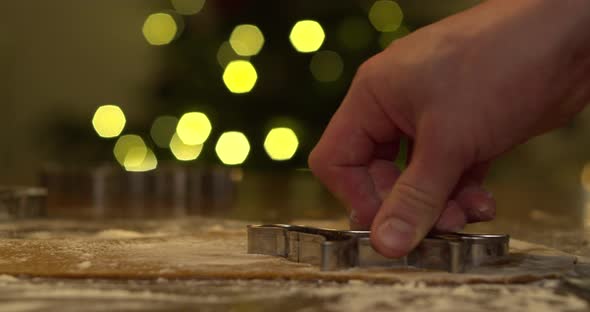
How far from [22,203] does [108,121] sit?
257 centimetres

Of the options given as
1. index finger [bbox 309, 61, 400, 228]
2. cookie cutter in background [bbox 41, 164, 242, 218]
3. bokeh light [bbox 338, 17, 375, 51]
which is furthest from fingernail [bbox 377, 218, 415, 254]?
bokeh light [bbox 338, 17, 375, 51]

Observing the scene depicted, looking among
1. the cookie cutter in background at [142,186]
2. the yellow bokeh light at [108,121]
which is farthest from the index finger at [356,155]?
the yellow bokeh light at [108,121]

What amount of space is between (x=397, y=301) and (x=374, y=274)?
12cm

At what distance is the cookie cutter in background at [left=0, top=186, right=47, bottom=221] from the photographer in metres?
1.71

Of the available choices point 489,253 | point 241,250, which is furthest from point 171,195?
point 489,253

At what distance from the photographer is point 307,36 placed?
3.48 meters

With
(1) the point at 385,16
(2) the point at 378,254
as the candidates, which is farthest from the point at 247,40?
(2) the point at 378,254

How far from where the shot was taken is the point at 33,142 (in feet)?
15.0

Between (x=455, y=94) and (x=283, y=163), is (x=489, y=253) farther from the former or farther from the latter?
(x=283, y=163)

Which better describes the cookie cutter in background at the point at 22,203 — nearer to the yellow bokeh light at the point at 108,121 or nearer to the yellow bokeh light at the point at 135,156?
the yellow bokeh light at the point at 135,156

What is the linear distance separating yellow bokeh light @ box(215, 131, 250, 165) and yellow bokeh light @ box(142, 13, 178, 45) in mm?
480

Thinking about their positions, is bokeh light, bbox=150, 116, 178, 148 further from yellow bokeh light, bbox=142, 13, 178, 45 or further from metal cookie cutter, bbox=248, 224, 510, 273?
metal cookie cutter, bbox=248, 224, 510, 273

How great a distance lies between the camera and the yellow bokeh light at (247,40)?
11.6 ft

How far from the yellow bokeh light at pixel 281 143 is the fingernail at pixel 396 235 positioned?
260 cm
